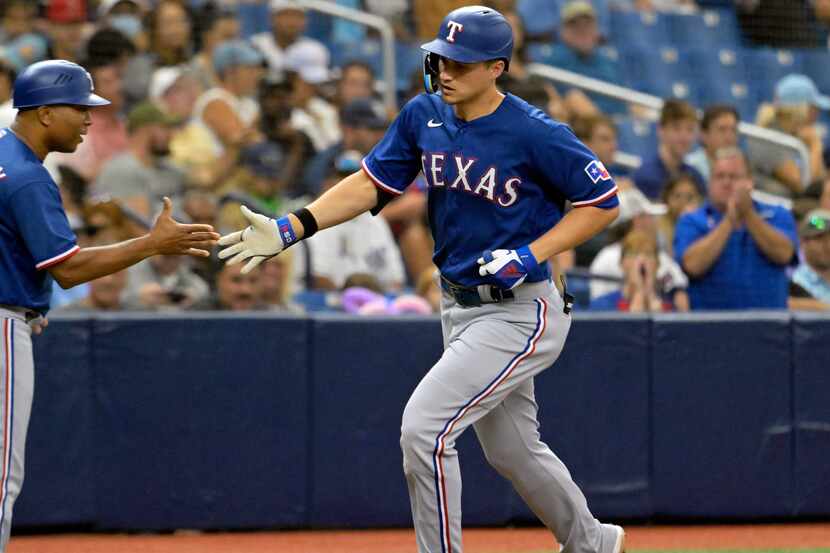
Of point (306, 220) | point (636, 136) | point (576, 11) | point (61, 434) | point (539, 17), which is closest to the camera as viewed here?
point (306, 220)

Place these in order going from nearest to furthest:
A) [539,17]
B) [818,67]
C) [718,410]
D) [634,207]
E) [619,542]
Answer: [619,542], [718,410], [634,207], [539,17], [818,67]

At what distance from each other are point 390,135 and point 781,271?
3158 mm

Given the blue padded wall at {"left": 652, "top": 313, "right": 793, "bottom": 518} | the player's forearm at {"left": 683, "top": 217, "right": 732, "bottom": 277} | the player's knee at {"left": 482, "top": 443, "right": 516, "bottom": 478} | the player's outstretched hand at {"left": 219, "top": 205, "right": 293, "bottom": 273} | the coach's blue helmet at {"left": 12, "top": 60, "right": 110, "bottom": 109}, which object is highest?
the coach's blue helmet at {"left": 12, "top": 60, "right": 110, "bottom": 109}

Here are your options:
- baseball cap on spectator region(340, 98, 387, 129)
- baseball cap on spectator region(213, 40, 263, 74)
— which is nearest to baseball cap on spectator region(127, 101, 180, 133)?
baseball cap on spectator region(213, 40, 263, 74)

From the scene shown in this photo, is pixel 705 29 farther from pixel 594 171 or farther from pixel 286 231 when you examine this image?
pixel 286 231

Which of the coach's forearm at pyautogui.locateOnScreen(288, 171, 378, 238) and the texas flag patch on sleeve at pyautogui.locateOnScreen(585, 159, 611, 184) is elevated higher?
the texas flag patch on sleeve at pyautogui.locateOnScreen(585, 159, 611, 184)

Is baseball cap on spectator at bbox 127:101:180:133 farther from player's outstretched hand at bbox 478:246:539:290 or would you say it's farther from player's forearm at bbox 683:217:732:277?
player's outstretched hand at bbox 478:246:539:290

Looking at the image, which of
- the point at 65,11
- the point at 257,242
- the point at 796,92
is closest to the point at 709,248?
the point at 257,242

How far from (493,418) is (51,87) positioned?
6.22ft

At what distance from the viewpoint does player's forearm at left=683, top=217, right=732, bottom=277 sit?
7398 millimetres

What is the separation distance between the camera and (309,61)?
405 inches

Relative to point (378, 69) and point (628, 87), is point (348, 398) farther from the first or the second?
point (628, 87)

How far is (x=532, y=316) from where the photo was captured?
4941 mm

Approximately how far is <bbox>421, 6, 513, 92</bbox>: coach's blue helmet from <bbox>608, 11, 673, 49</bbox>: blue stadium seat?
23.4 ft
